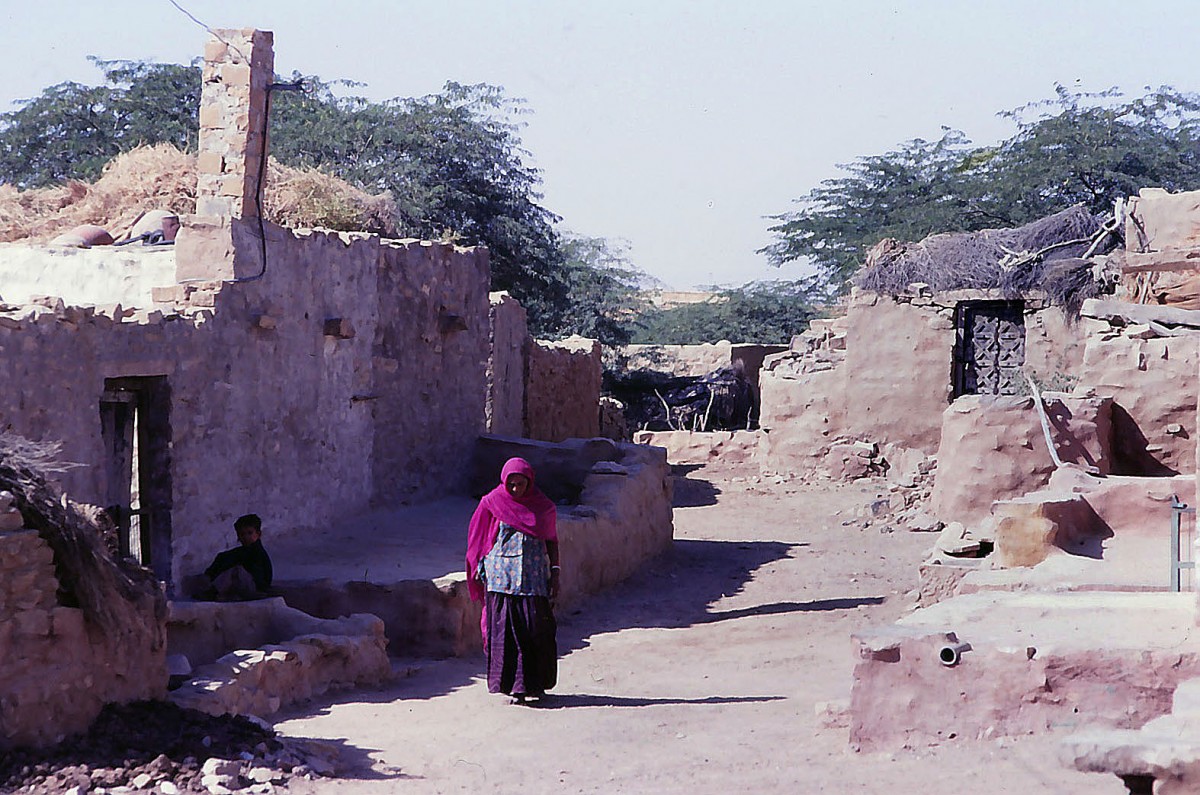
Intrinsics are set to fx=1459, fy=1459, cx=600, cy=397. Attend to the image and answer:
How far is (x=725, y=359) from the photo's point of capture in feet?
91.0

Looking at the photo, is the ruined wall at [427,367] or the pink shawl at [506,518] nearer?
the pink shawl at [506,518]

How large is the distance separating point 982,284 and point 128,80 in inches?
613

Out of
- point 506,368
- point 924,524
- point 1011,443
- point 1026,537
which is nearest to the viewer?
point 1026,537

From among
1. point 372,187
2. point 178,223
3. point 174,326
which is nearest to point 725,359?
point 372,187

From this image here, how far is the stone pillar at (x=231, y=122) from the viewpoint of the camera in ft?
32.6

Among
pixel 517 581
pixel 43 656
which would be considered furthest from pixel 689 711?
pixel 43 656

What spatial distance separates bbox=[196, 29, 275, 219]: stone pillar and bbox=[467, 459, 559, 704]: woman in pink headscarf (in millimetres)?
3337

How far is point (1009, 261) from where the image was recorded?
1841cm

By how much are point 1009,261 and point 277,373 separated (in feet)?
36.6

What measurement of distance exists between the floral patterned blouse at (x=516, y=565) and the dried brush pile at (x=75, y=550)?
2.33 m

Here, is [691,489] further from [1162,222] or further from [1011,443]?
[1162,222]

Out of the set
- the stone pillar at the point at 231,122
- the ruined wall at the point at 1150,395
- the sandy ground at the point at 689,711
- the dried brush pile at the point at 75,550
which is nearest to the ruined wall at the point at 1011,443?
the ruined wall at the point at 1150,395

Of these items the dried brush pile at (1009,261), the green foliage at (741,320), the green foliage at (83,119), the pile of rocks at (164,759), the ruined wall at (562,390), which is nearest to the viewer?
the pile of rocks at (164,759)

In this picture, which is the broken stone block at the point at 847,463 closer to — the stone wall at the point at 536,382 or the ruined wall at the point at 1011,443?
the stone wall at the point at 536,382
